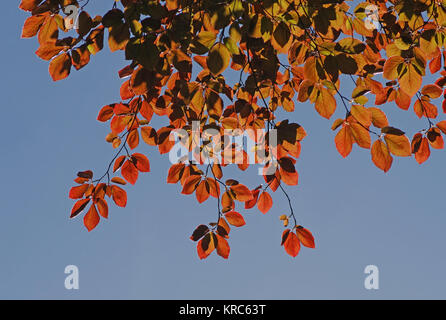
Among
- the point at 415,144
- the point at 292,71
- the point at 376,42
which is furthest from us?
the point at 292,71

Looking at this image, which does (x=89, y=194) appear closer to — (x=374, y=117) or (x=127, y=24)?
(x=127, y=24)

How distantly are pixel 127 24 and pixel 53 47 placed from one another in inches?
15.3

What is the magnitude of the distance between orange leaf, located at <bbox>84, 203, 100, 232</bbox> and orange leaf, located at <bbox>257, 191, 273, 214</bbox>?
0.85 metres

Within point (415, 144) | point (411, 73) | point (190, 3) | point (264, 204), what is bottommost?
point (264, 204)

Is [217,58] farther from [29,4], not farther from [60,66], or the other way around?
[29,4]

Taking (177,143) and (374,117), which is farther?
(177,143)

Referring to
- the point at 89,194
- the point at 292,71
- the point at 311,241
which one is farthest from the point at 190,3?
the point at 311,241

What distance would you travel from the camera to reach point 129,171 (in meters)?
1.94

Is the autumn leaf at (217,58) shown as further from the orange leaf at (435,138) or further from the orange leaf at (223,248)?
the orange leaf at (435,138)

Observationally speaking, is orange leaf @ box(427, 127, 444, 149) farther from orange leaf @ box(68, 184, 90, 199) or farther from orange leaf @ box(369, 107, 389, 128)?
orange leaf @ box(68, 184, 90, 199)

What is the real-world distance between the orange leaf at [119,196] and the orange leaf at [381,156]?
1.19 metres

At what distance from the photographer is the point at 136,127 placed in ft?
6.52

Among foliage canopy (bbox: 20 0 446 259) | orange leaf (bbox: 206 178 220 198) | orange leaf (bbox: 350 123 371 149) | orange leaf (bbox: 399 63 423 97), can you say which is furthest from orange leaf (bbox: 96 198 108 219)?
orange leaf (bbox: 399 63 423 97)

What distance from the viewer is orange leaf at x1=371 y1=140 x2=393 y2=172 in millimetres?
1555
